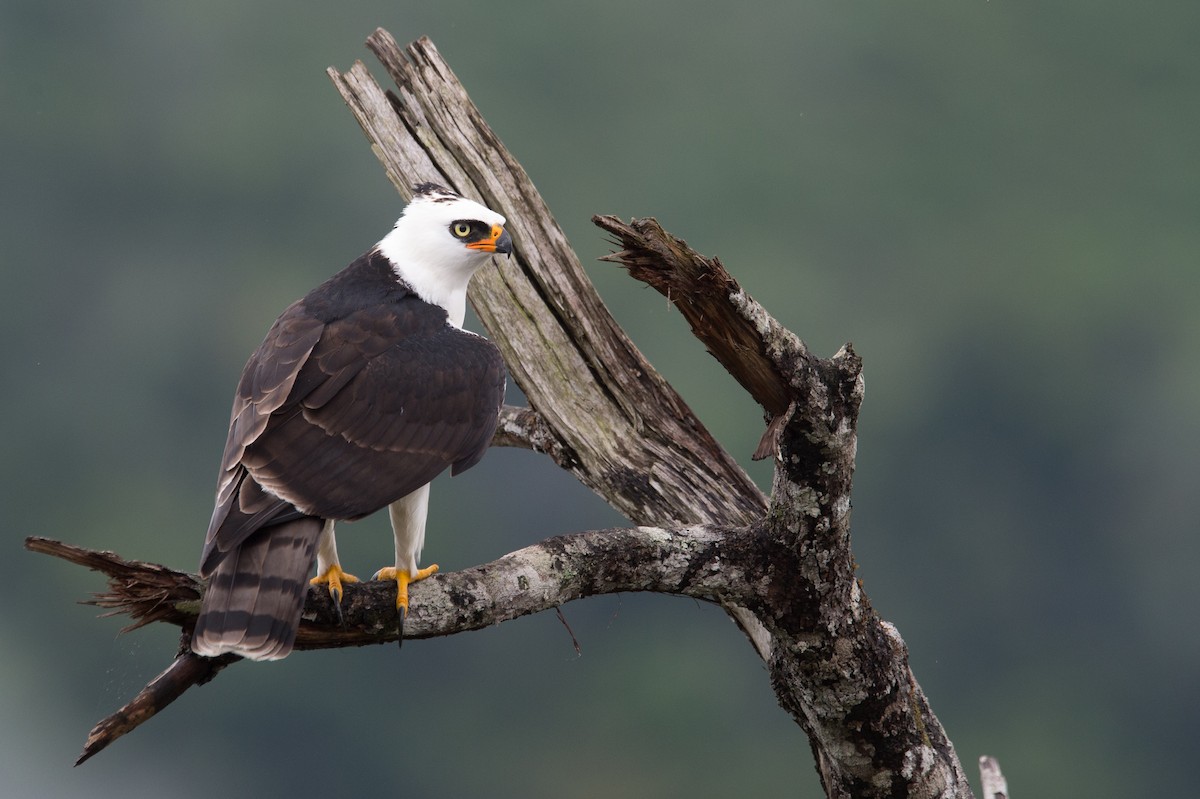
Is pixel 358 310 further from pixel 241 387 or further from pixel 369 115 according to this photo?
pixel 369 115

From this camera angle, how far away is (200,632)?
2867 millimetres

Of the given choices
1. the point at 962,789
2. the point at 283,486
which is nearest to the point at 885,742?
the point at 962,789

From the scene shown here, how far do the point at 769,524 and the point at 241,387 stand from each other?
5.04 ft

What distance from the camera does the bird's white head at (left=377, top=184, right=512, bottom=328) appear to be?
13.3ft

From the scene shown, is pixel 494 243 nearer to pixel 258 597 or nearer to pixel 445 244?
pixel 445 244

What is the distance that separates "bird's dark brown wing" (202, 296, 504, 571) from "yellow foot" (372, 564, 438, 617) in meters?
0.19

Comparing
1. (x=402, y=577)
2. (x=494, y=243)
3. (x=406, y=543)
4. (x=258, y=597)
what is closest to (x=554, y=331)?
(x=494, y=243)

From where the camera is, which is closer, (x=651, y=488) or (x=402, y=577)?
(x=402, y=577)

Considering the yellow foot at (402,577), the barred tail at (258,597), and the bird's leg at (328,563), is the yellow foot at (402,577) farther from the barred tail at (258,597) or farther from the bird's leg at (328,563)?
the barred tail at (258,597)

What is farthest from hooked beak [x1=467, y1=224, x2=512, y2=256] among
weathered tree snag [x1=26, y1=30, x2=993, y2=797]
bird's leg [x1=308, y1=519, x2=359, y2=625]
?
bird's leg [x1=308, y1=519, x2=359, y2=625]

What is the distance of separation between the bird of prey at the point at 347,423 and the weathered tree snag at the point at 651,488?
19 cm

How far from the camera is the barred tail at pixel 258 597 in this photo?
285 cm

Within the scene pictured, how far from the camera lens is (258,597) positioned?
2.90m

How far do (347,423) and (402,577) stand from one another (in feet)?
1.51
